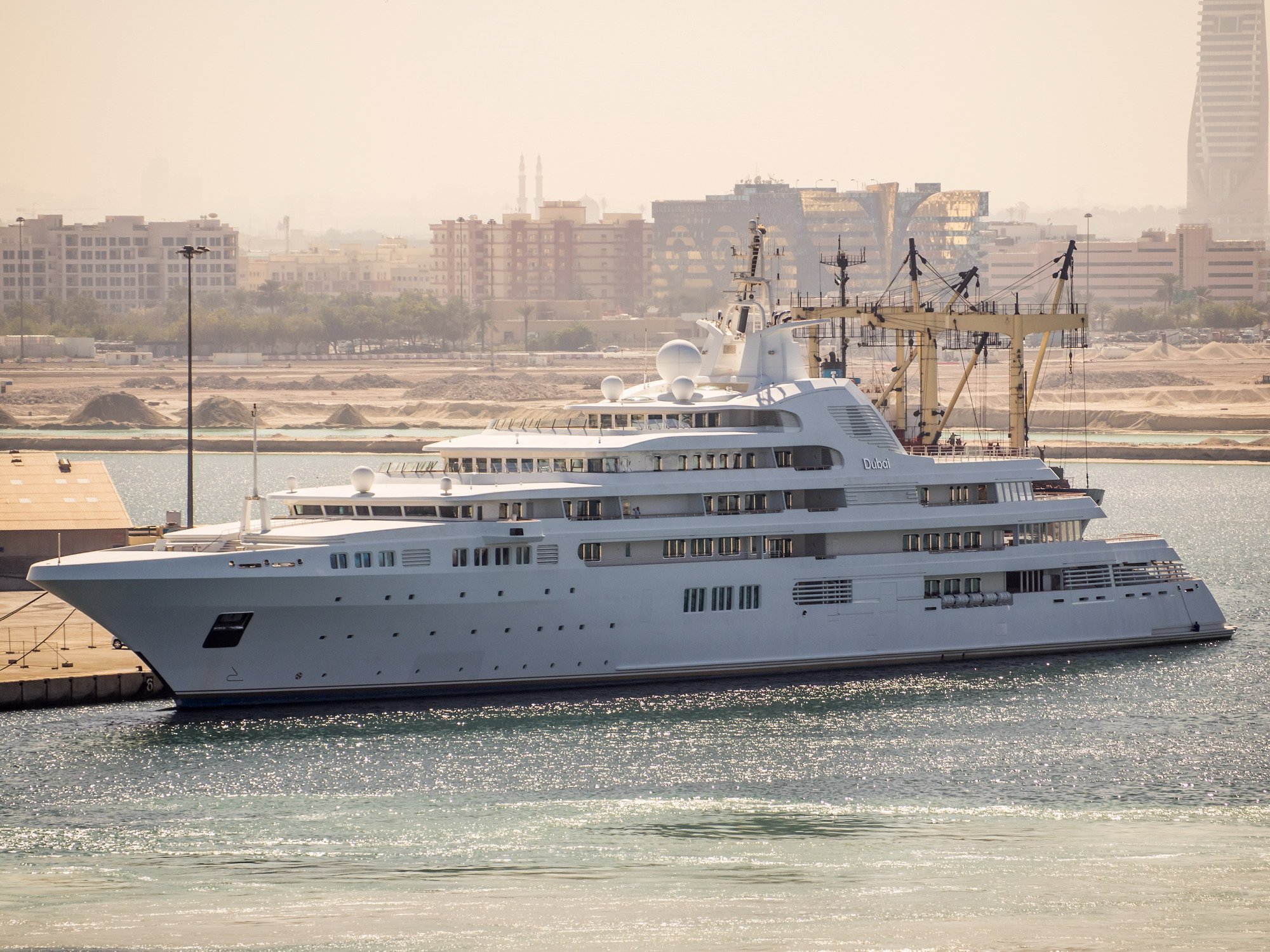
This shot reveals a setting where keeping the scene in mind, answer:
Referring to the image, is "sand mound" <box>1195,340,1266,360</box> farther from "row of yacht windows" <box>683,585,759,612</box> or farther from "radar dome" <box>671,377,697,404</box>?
"row of yacht windows" <box>683,585,759,612</box>

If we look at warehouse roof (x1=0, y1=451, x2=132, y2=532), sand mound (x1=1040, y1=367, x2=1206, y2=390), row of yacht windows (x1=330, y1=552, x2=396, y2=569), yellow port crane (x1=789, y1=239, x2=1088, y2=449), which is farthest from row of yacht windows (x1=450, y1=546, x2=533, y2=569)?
sand mound (x1=1040, y1=367, x2=1206, y2=390)

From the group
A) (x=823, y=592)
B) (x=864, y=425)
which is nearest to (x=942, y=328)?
(x=864, y=425)

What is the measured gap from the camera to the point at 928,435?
159 ft

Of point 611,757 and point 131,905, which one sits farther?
point 611,757

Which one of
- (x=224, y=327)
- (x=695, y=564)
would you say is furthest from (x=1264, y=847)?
(x=224, y=327)

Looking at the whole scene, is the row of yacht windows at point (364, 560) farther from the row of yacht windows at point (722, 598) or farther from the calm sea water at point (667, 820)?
the row of yacht windows at point (722, 598)

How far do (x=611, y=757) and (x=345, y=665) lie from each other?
6.30m

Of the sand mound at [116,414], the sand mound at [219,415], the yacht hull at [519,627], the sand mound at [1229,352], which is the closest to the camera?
the yacht hull at [519,627]

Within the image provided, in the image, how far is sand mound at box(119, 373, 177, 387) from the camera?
154 meters

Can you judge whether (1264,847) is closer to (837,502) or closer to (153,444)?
(837,502)

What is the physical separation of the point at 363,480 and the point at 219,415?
335 ft

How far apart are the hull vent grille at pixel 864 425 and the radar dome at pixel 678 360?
151 inches

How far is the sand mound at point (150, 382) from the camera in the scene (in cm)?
15425

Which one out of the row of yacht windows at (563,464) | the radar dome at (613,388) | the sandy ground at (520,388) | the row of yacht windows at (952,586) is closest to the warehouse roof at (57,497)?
the row of yacht windows at (563,464)
